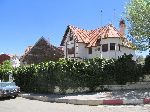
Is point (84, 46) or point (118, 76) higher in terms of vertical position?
point (84, 46)

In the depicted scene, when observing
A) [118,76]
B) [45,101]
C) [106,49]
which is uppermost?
[106,49]

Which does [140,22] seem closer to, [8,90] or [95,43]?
[8,90]

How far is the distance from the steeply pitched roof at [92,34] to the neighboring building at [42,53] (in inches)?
245

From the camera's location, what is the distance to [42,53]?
6269cm

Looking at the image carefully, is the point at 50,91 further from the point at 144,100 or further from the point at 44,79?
the point at 144,100

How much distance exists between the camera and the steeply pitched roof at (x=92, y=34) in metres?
49.3

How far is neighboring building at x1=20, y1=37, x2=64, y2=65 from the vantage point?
62344mm

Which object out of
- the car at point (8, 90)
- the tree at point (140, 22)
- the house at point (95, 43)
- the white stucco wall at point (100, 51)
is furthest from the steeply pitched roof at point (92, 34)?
the car at point (8, 90)

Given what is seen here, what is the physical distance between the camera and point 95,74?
28734mm

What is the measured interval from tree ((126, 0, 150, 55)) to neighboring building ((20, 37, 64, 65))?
101 feet

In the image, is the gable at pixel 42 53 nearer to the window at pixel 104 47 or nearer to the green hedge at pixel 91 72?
the window at pixel 104 47

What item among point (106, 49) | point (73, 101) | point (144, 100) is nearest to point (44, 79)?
point (73, 101)

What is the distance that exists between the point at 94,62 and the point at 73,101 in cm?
682

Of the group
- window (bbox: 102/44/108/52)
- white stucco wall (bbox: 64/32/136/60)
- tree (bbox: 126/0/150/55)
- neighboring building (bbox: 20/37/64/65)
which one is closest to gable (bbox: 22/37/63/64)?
neighboring building (bbox: 20/37/64/65)
